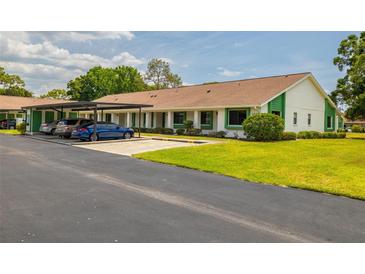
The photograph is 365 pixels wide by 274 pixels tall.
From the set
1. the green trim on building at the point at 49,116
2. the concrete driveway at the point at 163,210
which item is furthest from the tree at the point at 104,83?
the concrete driveway at the point at 163,210

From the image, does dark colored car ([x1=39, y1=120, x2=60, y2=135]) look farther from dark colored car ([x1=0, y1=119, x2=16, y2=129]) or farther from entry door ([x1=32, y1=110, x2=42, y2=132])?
dark colored car ([x1=0, y1=119, x2=16, y2=129])

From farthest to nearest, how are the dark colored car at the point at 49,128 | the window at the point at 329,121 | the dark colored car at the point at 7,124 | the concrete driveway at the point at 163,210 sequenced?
the dark colored car at the point at 7,124
the window at the point at 329,121
the dark colored car at the point at 49,128
the concrete driveway at the point at 163,210

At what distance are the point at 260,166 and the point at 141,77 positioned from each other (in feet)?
195

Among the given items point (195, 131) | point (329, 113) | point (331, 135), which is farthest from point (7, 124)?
point (329, 113)

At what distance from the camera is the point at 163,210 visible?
19.7ft

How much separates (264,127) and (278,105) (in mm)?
5475

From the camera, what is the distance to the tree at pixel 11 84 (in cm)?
7394

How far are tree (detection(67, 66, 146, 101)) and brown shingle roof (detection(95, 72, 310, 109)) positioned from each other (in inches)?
1158

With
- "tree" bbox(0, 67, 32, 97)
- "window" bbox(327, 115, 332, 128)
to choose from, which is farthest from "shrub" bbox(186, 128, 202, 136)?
"tree" bbox(0, 67, 32, 97)

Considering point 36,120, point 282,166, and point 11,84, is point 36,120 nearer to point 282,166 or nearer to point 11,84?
point 282,166

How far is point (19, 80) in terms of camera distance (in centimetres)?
7694

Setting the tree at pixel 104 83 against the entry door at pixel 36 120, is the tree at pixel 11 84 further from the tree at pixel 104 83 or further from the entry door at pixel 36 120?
the entry door at pixel 36 120

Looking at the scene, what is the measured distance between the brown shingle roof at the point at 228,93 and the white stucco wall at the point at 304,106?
1.19 metres

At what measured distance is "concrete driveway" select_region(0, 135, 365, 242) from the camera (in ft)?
15.5
